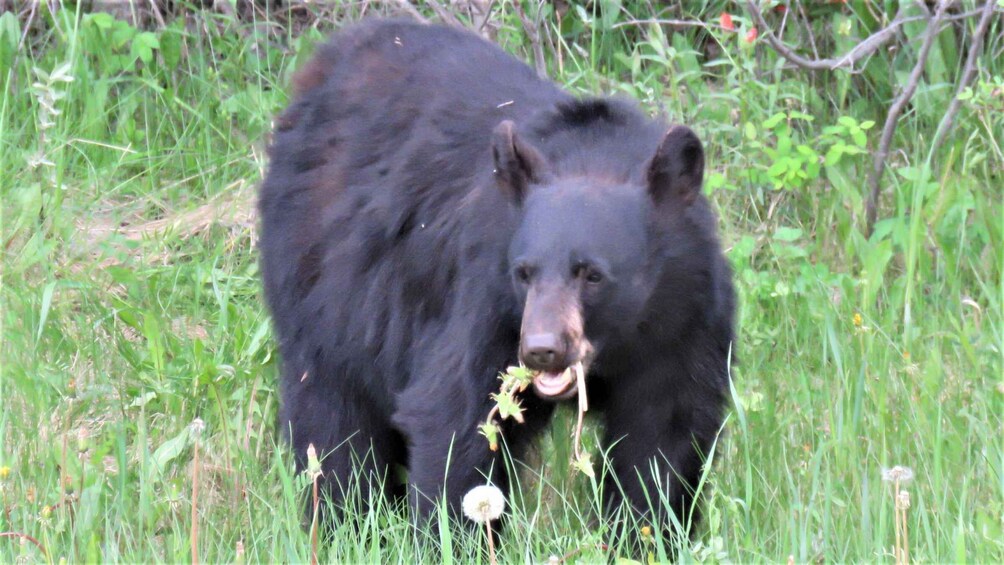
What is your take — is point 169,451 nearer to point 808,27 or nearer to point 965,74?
point 965,74

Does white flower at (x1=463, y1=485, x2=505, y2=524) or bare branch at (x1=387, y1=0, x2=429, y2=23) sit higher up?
bare branch at (x1=387, y1=0, x2=429, y2=23)

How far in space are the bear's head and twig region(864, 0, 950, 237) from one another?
2195mm

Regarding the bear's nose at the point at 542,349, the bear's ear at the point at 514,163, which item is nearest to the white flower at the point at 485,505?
the bear's nose at the point at 542,349

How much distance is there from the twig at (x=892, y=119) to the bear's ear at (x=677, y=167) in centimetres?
217

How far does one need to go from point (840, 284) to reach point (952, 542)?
1.99 m

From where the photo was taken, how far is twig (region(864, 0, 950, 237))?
217 inches

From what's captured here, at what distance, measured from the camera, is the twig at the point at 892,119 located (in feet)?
18.1

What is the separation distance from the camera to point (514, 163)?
358 centimetres

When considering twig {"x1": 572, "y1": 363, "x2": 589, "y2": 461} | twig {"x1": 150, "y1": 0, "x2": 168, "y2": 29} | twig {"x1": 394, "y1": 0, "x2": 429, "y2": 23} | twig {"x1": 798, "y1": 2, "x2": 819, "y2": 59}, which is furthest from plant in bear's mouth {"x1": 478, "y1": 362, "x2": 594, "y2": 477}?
twig {"x1": 150, "y1": 0, "x2": 168, "y2": 29}

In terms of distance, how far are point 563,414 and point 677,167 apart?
39.5 inches

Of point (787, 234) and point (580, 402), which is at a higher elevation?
point (580, 402)

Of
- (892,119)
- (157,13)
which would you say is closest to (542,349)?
(892,119)

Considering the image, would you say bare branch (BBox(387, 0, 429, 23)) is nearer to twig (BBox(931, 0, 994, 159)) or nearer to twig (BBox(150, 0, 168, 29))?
twig (BBox(150, 0, 168, 29))

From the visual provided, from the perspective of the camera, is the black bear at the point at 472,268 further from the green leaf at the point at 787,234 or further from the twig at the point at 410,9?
the green leaf at the point at 787,234
